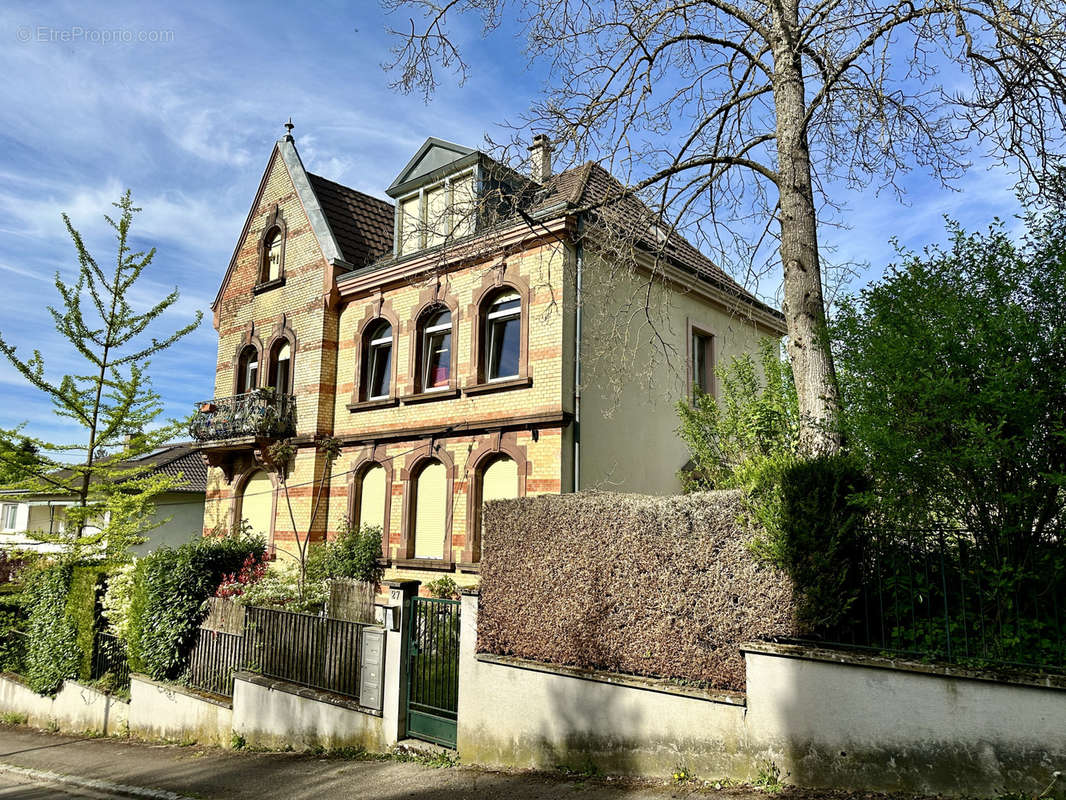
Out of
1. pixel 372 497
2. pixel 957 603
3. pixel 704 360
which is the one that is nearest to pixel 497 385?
pixel 372 497

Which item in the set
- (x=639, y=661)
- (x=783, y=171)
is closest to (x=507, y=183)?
(x=783, y=171)

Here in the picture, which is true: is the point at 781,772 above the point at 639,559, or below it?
below

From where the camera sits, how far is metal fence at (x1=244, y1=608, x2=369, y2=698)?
986 centimetres

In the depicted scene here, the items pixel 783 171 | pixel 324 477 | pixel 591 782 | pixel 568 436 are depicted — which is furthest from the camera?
pixel 324 477

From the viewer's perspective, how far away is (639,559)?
759 centimetres

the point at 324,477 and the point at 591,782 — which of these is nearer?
the point at 591,782

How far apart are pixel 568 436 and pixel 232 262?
13.3 metres

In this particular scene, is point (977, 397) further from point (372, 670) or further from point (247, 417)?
point (247, 417)

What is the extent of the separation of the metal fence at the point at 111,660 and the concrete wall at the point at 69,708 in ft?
1.03

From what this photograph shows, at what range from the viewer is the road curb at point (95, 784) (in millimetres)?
8875

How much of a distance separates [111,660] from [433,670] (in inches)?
342

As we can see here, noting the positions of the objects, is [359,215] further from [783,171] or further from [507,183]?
[783,171]

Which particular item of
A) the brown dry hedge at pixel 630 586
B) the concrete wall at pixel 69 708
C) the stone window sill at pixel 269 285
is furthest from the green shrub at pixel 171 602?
the stone window sill at pixel 269 285

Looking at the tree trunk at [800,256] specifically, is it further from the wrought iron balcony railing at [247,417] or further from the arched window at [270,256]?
the arched window at [270,256]
